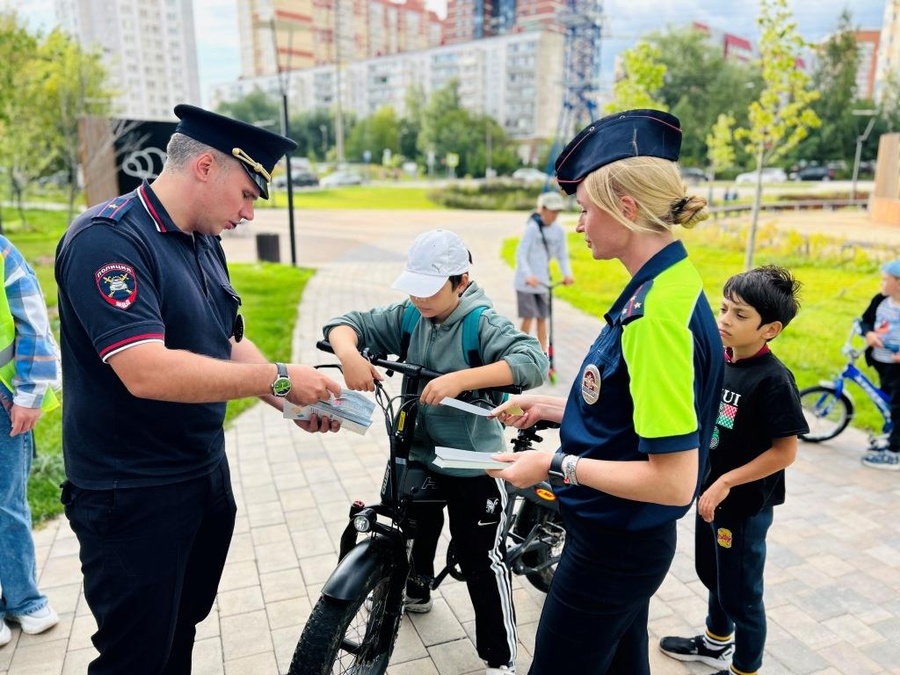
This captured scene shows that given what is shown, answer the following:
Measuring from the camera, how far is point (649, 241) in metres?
1.64

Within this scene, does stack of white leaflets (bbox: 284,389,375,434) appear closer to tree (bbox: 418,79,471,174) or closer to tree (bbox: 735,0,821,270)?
tree (bbox: 735,0,821,270)

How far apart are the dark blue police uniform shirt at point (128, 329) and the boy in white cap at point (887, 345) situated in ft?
16.4

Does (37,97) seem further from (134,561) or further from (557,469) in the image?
(557,469)

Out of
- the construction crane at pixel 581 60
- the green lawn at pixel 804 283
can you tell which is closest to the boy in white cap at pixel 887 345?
the green lawn at pixel 804 283

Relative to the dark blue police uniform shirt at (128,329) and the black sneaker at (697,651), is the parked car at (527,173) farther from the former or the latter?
the dark blue police uniform shirt at (128,329)

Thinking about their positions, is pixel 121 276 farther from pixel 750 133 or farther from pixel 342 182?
pixel 342 182

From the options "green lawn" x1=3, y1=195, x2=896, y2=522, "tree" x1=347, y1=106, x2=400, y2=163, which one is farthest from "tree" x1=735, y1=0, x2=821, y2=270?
"tree" x1=347, y1=106, x2=400, y2=163

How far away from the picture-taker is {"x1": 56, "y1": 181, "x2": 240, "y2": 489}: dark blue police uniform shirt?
1.71 metres

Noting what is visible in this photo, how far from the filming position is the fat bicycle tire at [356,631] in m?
2.06

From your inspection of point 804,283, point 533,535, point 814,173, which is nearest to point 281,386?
point 533,535

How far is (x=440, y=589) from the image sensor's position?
3479 mm

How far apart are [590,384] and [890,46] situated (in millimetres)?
19528

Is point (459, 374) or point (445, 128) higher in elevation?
point (445, 128)

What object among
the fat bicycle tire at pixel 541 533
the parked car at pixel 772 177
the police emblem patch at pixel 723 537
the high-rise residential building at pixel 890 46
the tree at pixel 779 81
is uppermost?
the high-rise residential building at pixel 890 46
